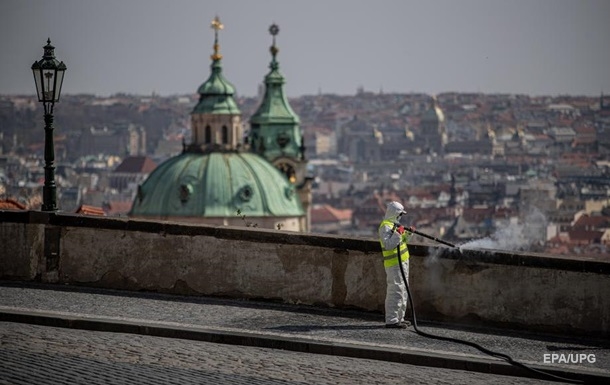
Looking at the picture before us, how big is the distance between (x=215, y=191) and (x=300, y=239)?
5445 cm

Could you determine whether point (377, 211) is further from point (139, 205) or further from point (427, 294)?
point (427, 294)

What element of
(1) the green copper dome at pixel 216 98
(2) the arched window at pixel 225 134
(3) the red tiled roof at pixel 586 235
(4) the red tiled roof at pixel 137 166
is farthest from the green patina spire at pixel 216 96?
(4) the red tiled roof at pixel 137 166

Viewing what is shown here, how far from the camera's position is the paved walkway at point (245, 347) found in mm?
11609

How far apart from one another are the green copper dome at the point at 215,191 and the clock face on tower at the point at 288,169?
6.77 metres

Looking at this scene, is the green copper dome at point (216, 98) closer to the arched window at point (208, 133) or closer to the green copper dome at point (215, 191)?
the arched window at point (208, 133)

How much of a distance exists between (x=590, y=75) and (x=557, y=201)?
34.0 feet

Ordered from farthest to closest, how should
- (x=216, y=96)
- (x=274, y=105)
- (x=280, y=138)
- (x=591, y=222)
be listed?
(x=591, y=222) < (x=274, y=105) < (x=280, y=138) < (x=216, y=96)

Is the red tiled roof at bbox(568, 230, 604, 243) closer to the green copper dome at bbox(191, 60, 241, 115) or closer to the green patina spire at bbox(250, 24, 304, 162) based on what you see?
the green patina spire at bbox(250, 24, 304, 162)

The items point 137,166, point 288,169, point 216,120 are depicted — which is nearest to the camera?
point 216,120

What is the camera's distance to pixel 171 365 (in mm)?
11773

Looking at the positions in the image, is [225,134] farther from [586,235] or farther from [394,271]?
[394,271]

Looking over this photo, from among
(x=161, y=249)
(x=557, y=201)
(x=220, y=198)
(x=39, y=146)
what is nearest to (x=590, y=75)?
(x=557, y=201)

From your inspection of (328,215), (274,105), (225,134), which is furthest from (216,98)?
(328,215)

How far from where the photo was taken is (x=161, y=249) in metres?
14.6
